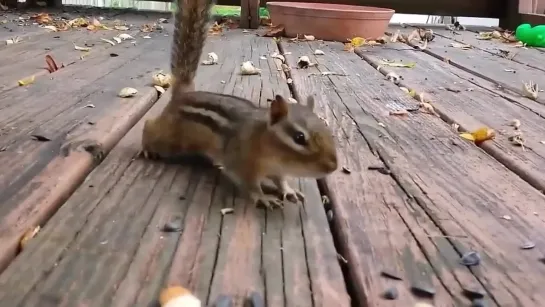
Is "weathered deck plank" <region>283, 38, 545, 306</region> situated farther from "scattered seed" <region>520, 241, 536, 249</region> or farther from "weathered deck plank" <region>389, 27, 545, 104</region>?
"weathered deck plank" <region>389, 27, 545, 104</region>

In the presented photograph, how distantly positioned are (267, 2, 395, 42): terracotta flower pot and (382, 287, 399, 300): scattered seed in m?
3.24

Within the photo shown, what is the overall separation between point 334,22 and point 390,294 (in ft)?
10.9

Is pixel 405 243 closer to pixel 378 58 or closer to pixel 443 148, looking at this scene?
pixel 443 148

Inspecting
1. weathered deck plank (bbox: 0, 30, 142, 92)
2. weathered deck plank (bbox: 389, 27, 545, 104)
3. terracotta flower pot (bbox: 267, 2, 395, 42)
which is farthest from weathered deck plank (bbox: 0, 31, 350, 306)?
terracotta flower pot (bbox: 267, 2, 395, 42)

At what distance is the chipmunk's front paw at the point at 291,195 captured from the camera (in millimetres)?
1289

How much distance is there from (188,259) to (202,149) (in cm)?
52

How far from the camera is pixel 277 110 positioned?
126cm

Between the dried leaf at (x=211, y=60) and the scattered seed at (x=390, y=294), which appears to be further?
the dried leaf at (x=211, y=60)

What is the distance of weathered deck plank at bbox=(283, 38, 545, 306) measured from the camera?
0.99 meters

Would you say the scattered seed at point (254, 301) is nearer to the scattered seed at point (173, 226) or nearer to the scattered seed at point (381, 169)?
the scattered seed at point (173, 226)

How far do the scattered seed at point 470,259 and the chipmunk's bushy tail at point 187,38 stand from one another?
0.82 m

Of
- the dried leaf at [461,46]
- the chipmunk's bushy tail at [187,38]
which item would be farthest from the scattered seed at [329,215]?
the dried leaf at [461,46]

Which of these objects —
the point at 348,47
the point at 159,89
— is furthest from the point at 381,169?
the point at 348,47

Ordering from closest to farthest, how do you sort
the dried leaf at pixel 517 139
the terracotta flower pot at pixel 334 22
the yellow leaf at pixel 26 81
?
the dried leaf at pixel 517 139 < the yellow leaf at pixel 26 81 < the terracotta flower pot at pixel 334 22
